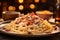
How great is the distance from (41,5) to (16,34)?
346 cm

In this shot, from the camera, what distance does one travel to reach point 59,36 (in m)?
1.26

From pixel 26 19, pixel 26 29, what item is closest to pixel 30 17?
pixel 26 19

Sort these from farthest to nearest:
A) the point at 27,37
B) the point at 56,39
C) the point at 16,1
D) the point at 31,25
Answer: the point at 16,1
the point at 31,25
the point at 56,39
the point at 27,37

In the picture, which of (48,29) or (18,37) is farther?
(48,29)

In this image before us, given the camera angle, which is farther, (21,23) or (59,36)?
(21,23)

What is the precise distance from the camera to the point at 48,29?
1.35 m

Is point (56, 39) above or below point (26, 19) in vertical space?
below

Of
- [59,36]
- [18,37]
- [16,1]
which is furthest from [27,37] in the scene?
[16,1]

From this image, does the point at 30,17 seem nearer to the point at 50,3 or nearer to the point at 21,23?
the point at 21,23

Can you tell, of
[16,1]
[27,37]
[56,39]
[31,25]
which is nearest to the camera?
[27,37]

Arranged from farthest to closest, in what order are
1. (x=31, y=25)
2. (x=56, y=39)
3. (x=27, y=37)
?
1. (x=31, y=25)
2. (x=56, y=39)
3. (x=27, y=37)

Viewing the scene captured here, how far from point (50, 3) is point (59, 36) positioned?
10.9 ft

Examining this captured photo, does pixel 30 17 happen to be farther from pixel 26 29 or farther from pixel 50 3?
pixel 50 3

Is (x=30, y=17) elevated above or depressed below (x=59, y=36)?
above
